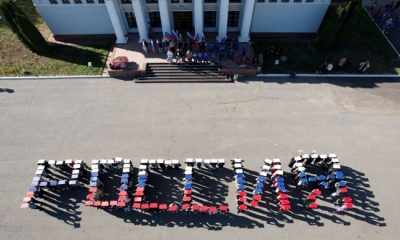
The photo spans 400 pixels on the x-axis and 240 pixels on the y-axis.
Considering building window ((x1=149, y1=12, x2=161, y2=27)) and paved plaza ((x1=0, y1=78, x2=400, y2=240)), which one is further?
building window ((x1=149, y1=12, x2=161, y2=27))

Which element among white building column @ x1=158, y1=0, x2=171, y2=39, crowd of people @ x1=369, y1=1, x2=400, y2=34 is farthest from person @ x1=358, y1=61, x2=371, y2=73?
white building column @ x1=158, y1=0, x2=171, y2=39

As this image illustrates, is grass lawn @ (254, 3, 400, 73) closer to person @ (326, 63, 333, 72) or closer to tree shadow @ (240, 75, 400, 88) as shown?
tree shadow @ (240, 75, 400, 88)

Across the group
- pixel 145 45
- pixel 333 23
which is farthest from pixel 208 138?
pixel 333 23

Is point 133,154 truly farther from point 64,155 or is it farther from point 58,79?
point 58,79

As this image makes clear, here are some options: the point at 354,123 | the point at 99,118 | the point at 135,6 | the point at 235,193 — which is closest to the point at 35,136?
the point at 99,118

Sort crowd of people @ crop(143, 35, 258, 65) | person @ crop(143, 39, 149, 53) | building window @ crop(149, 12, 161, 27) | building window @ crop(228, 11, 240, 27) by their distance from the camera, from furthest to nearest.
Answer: building window @ crop(149, 12, 161, 27), building window @ crop(228, 11, 240, 27), person @ crop(143, 39, 149, 53), crowd of people @ crop(143, 35, 258, 65)

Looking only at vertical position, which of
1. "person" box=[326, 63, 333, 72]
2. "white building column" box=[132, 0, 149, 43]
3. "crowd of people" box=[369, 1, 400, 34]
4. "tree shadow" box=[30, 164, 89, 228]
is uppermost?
"crowd of people" box=[369, 1, 400, 34]
